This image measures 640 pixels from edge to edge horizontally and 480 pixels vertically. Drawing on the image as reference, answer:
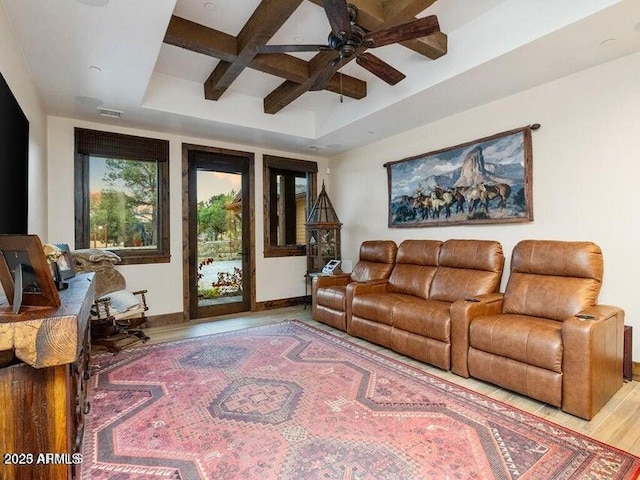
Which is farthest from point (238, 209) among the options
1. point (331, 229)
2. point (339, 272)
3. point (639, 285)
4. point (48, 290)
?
point (639, 285)

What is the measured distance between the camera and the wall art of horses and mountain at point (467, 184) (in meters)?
3.37

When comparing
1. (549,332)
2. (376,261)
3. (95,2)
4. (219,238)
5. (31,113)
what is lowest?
(549,332)

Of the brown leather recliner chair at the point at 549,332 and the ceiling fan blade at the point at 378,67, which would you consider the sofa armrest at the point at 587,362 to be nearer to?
the brown leather recliner chair at the point at 549,332

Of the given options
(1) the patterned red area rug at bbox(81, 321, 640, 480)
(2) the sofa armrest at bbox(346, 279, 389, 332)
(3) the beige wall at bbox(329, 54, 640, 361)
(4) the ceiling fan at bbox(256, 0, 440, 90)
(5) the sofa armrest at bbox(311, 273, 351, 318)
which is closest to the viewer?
(1) the patterned red area rug at bbox(81, 321, 640, 480)

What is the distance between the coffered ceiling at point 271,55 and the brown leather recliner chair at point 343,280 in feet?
5.33

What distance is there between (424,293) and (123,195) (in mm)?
3902

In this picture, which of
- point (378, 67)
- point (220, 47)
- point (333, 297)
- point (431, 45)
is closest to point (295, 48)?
point (378, 67)

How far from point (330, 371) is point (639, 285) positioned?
2537mm

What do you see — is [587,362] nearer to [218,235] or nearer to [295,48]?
[295,48]

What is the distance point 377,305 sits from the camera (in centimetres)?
356

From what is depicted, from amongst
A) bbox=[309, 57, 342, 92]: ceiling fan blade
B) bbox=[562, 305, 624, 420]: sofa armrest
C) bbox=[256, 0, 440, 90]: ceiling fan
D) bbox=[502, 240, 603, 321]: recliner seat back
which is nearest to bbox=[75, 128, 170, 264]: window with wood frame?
bbox=[309, 57, 342, 92]: ceiling fan blade

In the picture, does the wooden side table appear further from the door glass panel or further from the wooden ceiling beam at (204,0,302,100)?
the door glass panel

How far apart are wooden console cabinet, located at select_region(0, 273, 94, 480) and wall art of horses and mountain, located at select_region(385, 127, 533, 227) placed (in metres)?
3.65

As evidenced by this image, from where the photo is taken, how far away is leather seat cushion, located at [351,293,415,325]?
344 cm
